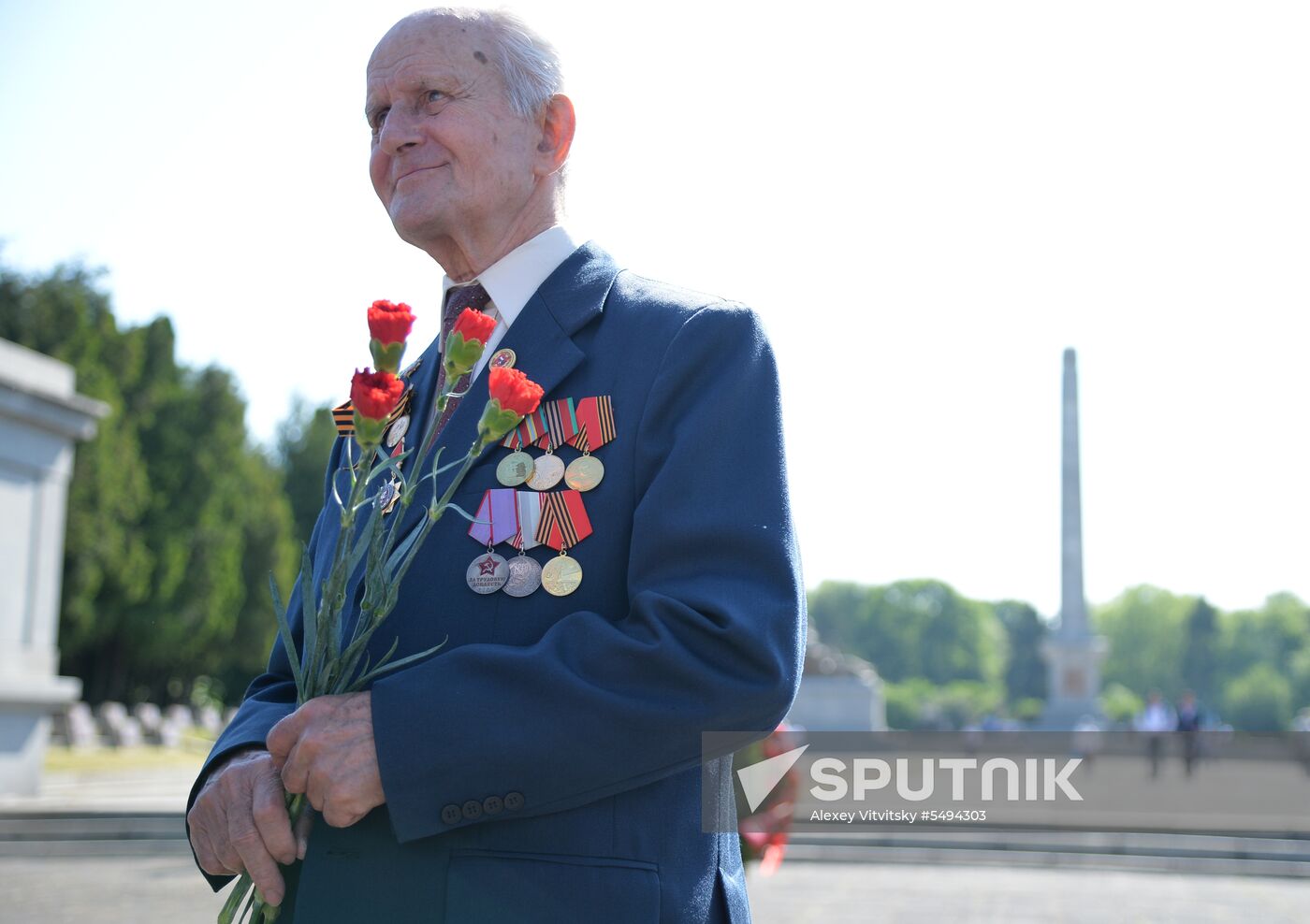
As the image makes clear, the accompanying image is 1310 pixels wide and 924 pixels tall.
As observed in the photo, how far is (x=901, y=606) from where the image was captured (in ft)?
372

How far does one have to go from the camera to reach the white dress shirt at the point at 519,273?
2.05 meters

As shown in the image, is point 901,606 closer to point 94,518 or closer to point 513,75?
point 94,518

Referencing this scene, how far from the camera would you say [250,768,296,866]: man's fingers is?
165cm

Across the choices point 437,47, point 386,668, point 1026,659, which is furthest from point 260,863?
point 1026,659

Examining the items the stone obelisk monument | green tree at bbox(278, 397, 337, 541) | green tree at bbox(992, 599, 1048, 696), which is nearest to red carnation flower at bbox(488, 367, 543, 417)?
the stone obelisk monument

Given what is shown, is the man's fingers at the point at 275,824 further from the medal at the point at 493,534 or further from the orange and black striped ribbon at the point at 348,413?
the orange and black striped ribbon at the point at 348,413

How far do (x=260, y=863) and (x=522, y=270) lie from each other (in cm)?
90

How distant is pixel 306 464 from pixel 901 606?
234 ft

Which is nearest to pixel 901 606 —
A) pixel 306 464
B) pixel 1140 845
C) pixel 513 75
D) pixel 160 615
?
pixel 306 464

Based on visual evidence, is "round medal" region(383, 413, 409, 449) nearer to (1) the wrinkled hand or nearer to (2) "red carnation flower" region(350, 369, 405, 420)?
(2) "red carnation flower" region(350, 369, 405, 420)

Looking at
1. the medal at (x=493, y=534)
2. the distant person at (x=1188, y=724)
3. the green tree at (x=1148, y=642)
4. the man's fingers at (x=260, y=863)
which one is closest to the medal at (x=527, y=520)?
the medal at (x=493, y=534)

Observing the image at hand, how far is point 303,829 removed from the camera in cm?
169

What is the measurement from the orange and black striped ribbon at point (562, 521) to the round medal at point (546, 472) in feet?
0.05

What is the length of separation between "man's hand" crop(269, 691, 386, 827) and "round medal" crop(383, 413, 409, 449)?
23.0 inches
